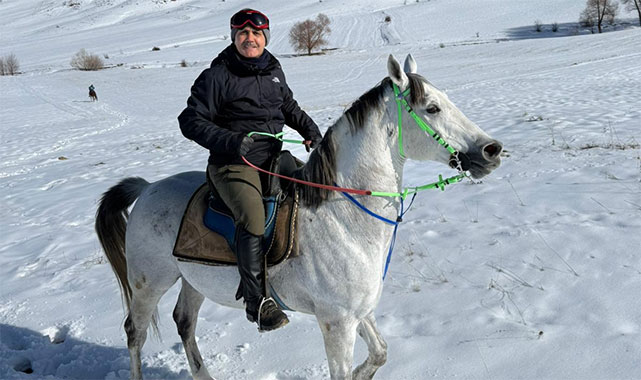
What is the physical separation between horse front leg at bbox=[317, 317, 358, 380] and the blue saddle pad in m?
0.71

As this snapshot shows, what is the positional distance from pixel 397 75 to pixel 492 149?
70cm

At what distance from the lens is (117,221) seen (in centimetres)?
452

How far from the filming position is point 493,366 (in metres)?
3.63

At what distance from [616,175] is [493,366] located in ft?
15.6

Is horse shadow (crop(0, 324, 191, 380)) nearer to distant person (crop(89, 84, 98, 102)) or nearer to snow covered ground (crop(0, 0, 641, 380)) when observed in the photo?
snow covered ground (crop(0, 0, 641, 380))

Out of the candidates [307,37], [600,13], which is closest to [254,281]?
[307,37]

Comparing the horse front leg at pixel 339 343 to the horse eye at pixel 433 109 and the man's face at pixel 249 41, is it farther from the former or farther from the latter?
the man's face at pixel 249 41

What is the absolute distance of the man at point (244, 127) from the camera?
319cm

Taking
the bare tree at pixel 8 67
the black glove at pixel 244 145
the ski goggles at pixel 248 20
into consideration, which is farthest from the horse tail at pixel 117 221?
the bare tree at pixel 8 67

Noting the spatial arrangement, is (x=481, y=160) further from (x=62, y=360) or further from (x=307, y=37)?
(x=307, y=37)

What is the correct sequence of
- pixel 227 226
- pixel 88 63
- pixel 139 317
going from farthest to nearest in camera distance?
pixel 88 63, pixel 139 317, pixel 227 226

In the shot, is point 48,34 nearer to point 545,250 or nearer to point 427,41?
point 427,41

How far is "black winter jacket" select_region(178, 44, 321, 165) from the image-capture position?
3.18 meters

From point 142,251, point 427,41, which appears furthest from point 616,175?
point 427,41
